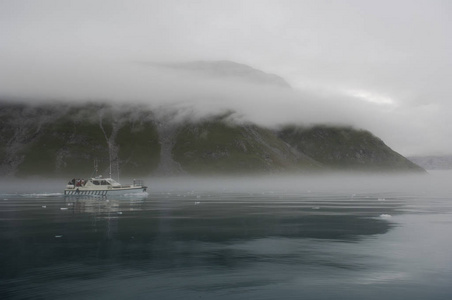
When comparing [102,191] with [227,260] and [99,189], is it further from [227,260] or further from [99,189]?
[227,260]

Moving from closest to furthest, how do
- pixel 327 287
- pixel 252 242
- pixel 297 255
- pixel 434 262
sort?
1. pixel 327 287
2. pixel 434 262
3. pixel 297 255
4. pixel 252 242

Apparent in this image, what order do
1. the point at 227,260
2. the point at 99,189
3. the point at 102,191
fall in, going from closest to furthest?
1. the point at 227,260
2. the point at 102,191
3. the point at 99,189

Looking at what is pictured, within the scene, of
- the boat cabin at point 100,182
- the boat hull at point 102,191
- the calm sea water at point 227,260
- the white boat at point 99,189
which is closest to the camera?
the calm sea water at point 227,260

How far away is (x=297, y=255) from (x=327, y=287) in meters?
9.63

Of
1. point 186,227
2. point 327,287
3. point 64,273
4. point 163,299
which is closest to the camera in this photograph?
point 163,299

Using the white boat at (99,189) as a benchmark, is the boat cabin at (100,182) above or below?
above

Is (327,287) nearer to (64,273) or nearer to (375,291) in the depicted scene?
(375,291)

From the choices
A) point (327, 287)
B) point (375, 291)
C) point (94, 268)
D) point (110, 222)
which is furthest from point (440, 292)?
point (110, 222)

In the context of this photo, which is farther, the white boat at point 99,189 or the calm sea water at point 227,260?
the white boat at point 99,189

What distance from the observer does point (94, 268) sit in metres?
32.4

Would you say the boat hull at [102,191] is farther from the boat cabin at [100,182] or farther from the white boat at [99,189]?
the boat cabin at [100,182]

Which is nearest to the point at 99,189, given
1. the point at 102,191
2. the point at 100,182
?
the point at 102,191

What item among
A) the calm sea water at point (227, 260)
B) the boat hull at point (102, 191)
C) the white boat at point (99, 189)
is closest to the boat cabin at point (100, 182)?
the white boat at point (99, 189)

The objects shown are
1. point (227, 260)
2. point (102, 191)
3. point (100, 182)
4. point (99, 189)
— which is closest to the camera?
point (227, 260)
